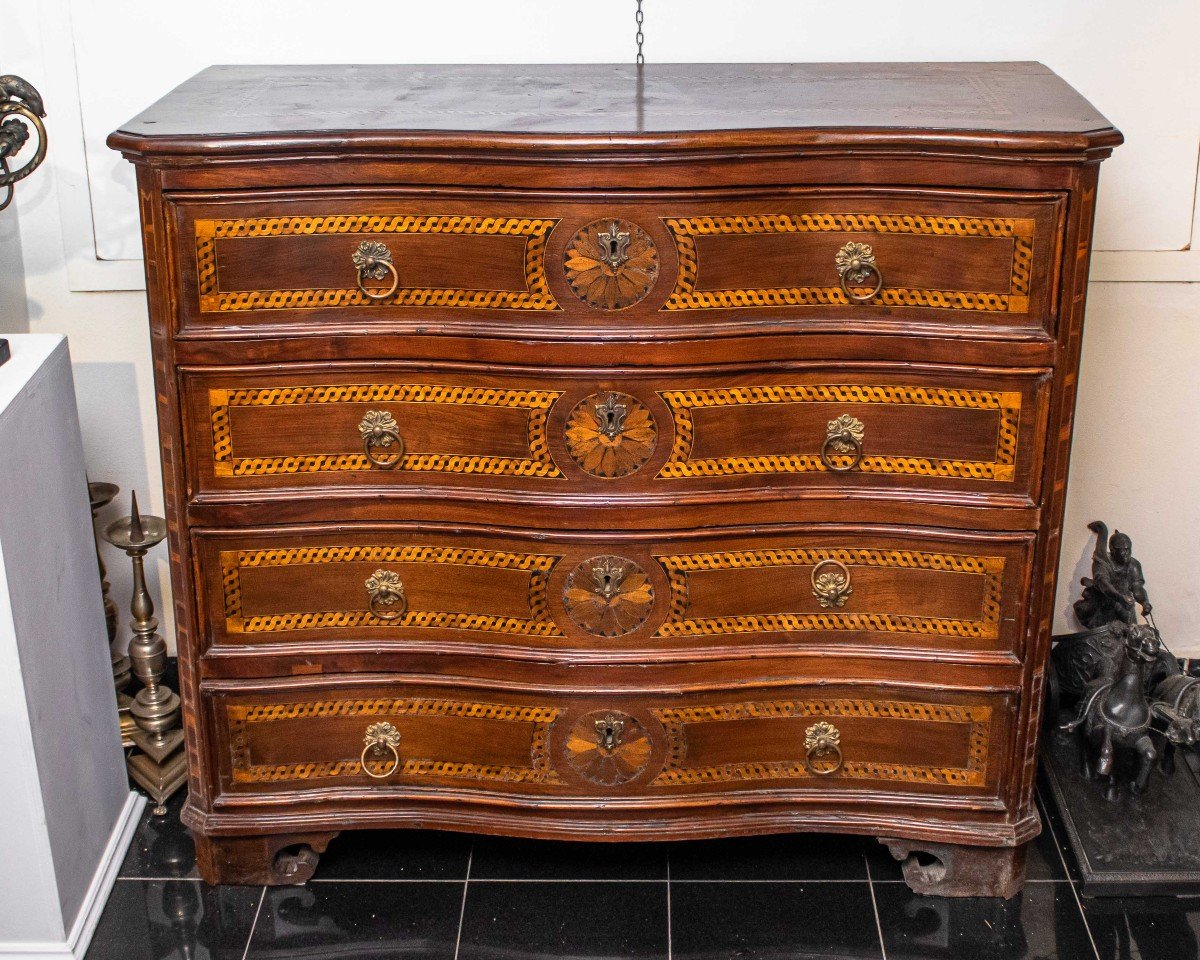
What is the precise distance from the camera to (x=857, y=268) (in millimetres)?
2361

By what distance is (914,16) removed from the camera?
9.53ft

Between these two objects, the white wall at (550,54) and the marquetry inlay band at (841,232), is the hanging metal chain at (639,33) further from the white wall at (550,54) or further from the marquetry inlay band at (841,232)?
the marquetry inlay band at (841,232)

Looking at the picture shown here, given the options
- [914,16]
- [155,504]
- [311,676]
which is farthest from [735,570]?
[155,504]

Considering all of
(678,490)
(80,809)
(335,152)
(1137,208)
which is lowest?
(80,809)

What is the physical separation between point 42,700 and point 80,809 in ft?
0.96

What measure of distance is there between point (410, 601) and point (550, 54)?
1121 millimetres

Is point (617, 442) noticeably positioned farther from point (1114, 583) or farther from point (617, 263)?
point (1114, 583)

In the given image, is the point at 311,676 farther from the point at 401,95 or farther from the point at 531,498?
the point at 401,95

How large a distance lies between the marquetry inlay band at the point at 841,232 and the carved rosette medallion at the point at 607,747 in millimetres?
770

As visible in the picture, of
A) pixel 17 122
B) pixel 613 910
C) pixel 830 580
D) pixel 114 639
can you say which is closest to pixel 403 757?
pixel 613 910

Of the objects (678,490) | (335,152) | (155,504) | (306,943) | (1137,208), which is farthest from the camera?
(155,504)

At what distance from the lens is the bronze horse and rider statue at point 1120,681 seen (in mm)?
2982

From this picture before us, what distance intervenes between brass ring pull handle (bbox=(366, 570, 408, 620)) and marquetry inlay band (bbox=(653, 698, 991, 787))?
1.62 feet

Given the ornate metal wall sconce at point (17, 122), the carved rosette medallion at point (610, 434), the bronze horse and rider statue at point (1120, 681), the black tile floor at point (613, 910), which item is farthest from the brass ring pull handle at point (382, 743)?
the bronze horse and rider statue at point (1120, 681)
